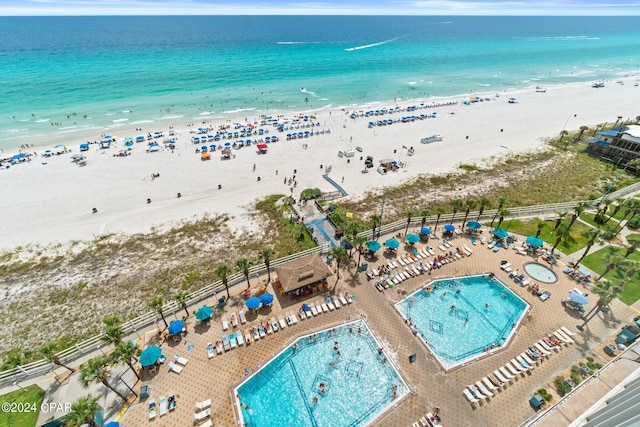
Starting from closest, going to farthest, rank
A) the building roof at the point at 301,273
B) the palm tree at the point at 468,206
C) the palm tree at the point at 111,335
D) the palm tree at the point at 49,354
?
the palm tree at the point at 49,354 < the palm tree at the point at 111,335 < the building roof at the point at 301,273 < the palm tree at the point at 468,206

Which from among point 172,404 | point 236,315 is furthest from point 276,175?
point 172,404

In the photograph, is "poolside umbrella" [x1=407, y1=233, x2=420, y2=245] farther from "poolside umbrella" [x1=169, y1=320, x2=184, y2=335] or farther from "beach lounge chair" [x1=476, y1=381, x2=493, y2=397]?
"poolside umbrella" [x1=169, y1=320, x2=184, y2=335]

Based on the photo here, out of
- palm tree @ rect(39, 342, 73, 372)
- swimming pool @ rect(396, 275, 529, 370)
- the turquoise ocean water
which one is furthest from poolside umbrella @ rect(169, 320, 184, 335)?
the turquoise ocean water

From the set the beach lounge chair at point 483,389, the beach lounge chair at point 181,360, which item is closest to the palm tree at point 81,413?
the beach lounge chair at point 181,360

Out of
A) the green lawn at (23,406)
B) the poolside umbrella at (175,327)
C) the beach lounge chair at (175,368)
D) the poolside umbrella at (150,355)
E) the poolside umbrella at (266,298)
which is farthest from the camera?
the poolside umbrella at (266,298)

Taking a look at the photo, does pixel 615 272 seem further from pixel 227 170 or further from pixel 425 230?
pixel 227 170

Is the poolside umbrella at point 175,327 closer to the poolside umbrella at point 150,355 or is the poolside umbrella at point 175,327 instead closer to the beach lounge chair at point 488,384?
the poolside umbrella at point 150,355
